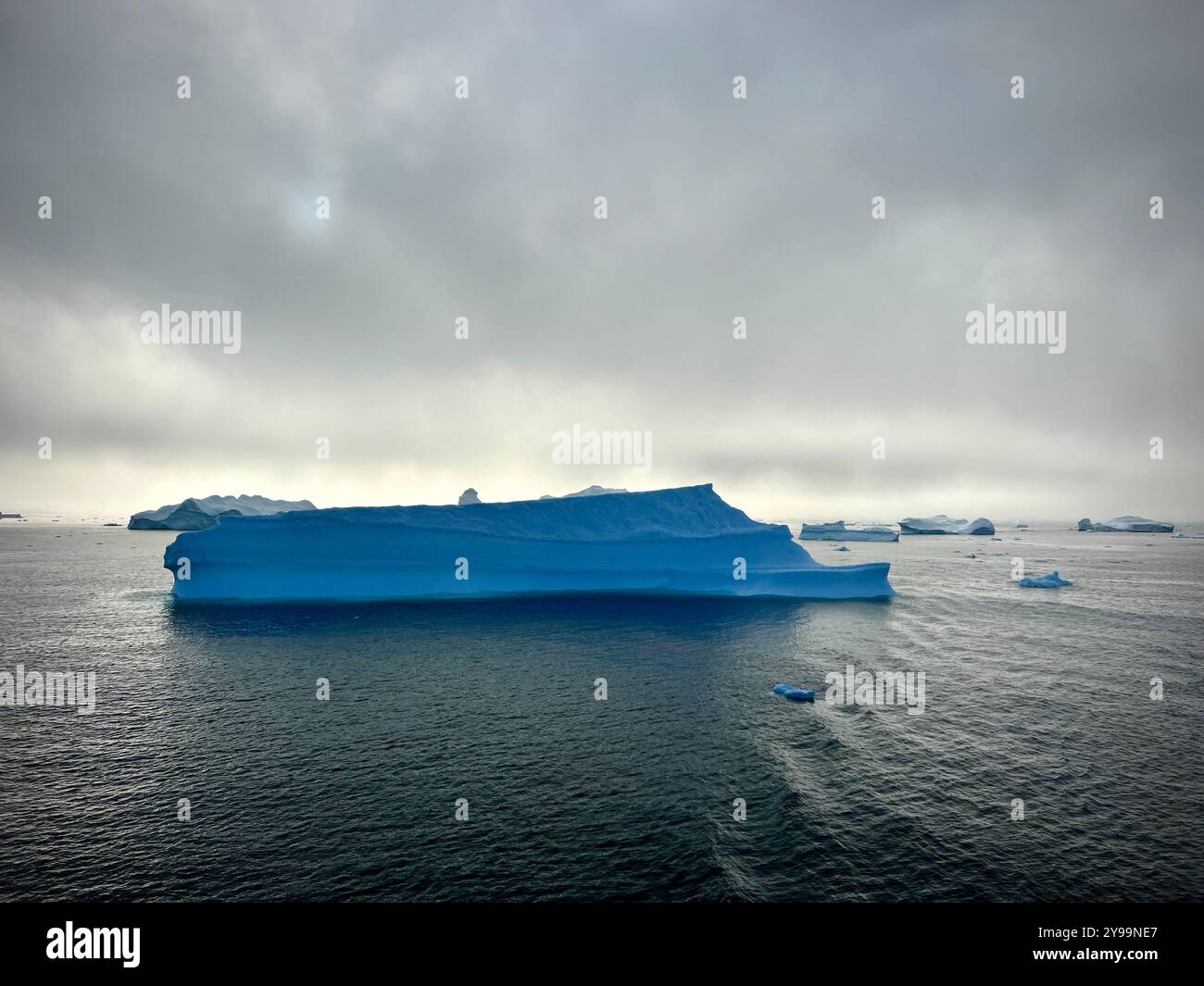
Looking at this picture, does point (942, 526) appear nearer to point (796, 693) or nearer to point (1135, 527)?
point (1135, 527)

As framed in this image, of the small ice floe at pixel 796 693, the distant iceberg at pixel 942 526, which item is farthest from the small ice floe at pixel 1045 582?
the distant iceberg at pixel 942 526

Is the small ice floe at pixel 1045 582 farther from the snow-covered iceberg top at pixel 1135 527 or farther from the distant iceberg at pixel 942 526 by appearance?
the snow-covered iceberg top at pixel 1135 527

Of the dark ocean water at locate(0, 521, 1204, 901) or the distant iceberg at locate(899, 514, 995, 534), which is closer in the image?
the dark ocean water at locate(0, 521, 1204, 901)
